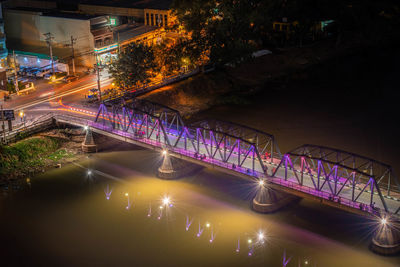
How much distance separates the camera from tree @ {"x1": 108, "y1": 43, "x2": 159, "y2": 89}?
246ft

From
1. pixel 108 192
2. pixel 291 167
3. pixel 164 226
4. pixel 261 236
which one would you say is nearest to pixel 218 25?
pixel 108 192

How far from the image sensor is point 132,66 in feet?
247

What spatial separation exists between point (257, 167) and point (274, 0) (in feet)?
168

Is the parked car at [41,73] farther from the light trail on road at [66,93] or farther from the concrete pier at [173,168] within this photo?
the concrete pier at [173,168]

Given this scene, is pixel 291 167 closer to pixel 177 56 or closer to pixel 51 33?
pixel 177 56

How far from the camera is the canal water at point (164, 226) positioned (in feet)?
141

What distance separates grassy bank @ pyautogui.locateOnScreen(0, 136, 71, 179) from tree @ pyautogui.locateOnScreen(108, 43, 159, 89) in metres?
16.0

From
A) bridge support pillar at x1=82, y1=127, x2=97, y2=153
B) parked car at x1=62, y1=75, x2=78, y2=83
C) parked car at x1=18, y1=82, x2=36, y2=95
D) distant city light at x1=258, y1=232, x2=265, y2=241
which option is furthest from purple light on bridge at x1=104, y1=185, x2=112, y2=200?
parked car at x1=62, y1=75, x2=78, y2=83

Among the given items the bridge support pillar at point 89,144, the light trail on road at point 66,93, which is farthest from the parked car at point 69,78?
the bridge support pillar at point 89,144

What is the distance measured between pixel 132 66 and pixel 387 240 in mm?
44317

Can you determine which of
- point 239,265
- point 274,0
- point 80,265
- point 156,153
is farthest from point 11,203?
point 274,0

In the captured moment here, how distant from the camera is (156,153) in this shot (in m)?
61.7

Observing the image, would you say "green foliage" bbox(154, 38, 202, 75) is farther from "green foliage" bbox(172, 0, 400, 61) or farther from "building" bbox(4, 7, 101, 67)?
"building" bbox(4, 7, 101, 67)

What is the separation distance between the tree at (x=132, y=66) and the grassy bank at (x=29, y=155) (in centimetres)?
1598
